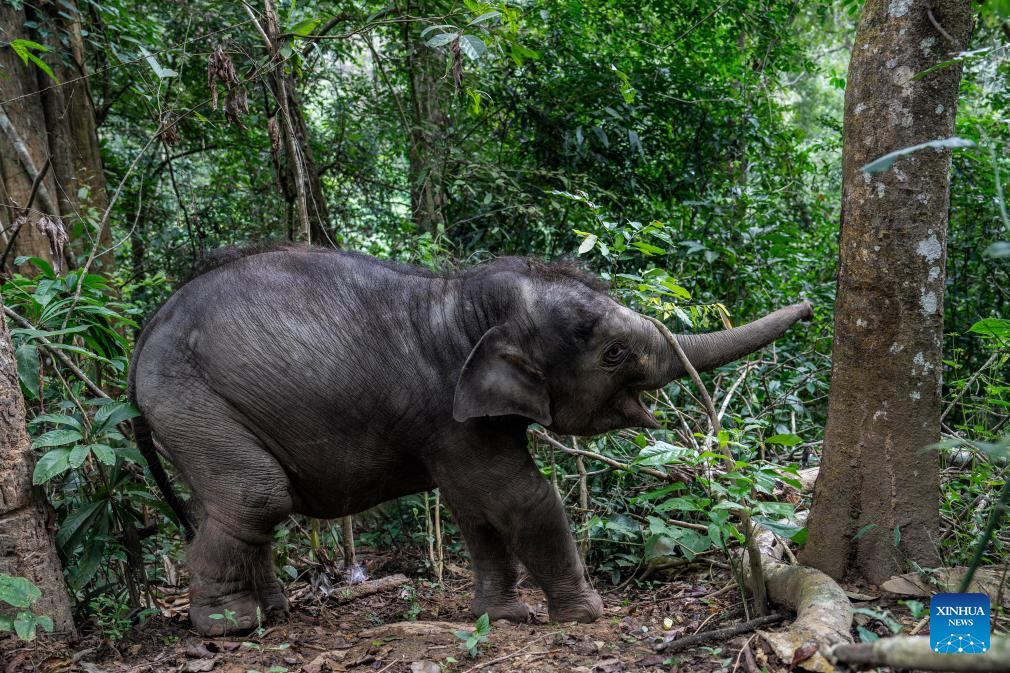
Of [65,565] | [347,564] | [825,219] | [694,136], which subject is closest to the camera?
[65,565]

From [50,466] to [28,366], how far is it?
650 mm

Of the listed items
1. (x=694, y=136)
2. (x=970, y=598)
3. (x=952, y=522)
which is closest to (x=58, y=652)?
(x=970, y=598)

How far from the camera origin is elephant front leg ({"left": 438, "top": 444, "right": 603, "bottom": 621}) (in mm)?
4324

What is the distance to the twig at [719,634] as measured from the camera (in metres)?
3.47

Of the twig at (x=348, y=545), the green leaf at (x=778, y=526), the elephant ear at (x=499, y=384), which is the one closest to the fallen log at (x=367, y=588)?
the twig at (x=348, y=545)

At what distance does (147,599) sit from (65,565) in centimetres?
49

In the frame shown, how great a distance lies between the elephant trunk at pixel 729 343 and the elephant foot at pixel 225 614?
2.57 meters

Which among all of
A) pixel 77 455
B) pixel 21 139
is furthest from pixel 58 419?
pixel 21 139

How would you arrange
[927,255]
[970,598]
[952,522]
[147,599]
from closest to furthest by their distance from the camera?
[970,598], [927,255], [952,522], [147,599]

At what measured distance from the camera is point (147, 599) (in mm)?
4535

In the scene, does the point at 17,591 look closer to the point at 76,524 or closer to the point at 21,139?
the point at 76,524

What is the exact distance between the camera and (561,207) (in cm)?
650

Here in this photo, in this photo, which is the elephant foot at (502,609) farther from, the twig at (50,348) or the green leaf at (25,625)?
the twig at (50,348)

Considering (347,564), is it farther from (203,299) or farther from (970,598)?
(970,598)
